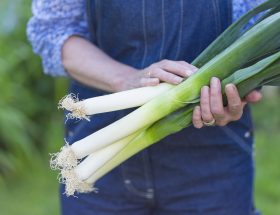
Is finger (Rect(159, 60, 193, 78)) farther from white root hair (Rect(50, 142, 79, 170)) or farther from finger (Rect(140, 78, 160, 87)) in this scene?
white root hair (Rect(50, 142, 79, 170))

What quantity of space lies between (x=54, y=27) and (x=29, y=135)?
83.3 inches

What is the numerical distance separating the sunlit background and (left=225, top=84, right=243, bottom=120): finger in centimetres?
182

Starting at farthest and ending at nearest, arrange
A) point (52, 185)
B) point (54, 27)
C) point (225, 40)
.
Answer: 1. point (52, 185)
2. point (54, 27)
3. point (225, 40)

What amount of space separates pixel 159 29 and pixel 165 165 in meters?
0.36

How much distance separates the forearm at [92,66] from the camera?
1.49 metres

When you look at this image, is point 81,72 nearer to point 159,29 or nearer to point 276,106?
point 159,29

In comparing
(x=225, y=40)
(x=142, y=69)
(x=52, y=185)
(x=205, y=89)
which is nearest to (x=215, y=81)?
(x=205, y=89)

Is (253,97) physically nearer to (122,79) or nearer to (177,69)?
(177,69)

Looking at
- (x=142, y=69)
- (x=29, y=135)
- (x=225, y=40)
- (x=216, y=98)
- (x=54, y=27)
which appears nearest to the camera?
(x=216, y=98)

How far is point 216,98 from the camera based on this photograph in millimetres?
1288

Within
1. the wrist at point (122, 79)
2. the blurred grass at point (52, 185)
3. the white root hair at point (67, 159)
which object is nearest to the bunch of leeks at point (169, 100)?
the white root hair at point (67, 159)

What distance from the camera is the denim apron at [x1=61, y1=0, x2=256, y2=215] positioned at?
58.9 inches

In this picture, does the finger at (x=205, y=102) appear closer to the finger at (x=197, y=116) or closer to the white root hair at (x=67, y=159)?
the finger at (x=197, y=116)

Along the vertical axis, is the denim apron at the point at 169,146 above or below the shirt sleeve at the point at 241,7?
below
